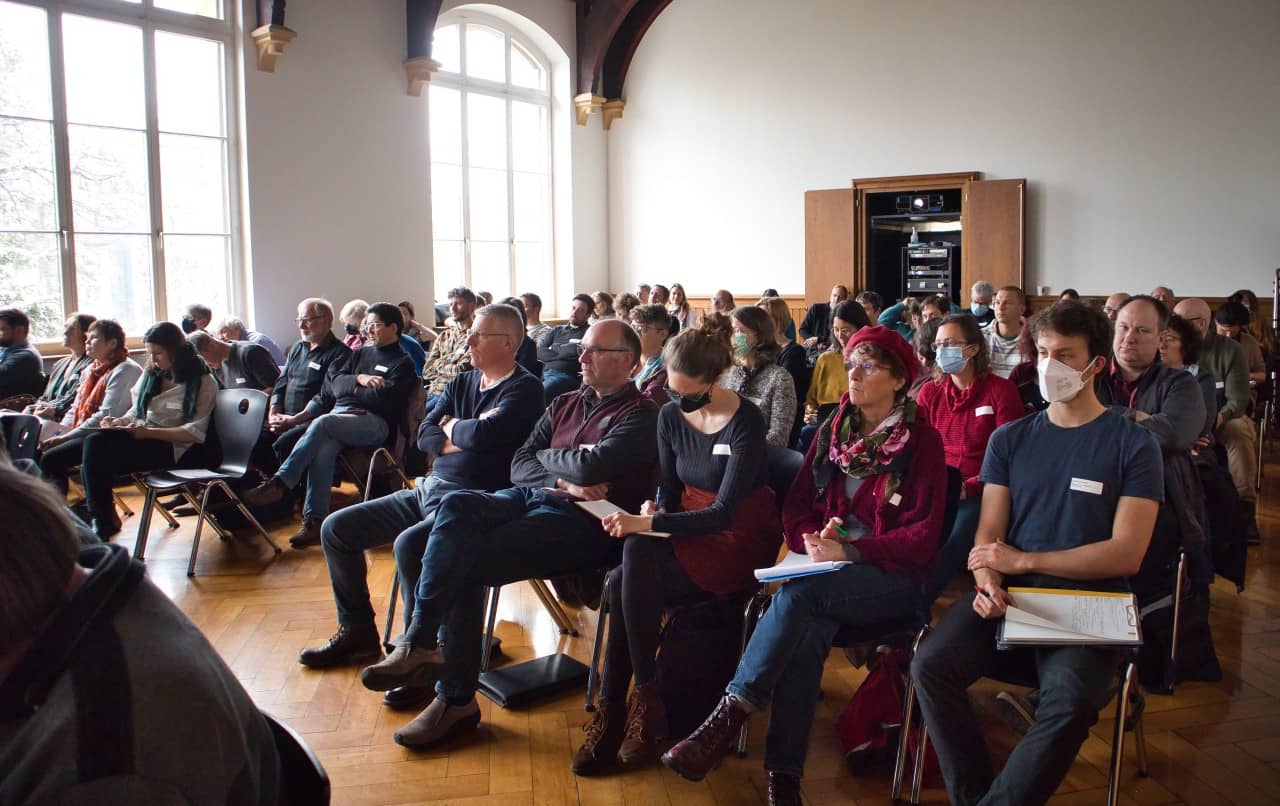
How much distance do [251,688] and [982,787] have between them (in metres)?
2.39

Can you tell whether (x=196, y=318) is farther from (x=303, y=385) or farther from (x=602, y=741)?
(x=602, y=741)

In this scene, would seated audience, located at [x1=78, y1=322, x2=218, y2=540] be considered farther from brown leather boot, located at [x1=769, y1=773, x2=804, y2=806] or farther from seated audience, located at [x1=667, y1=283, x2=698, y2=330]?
seated audience, located at [x1=667, y1=283, x2=698, y2=330]

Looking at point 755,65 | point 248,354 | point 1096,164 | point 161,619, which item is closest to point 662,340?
point 248,354

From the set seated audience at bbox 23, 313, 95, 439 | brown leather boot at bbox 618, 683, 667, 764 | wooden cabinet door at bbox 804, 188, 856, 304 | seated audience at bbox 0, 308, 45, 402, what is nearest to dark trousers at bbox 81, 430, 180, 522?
seated audience at bbox 23, 313, 95, 439

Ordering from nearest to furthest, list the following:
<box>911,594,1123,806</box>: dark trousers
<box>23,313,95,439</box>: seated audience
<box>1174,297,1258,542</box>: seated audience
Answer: <box>911,594,1123,806</box>: dark trousers, <box>1174,297,1258,542</box>: seated audience, <box>23,313,95,439</box>: seated audience

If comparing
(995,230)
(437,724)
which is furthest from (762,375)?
(995,230)

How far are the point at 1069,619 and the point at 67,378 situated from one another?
6.43m

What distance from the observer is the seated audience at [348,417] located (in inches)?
206

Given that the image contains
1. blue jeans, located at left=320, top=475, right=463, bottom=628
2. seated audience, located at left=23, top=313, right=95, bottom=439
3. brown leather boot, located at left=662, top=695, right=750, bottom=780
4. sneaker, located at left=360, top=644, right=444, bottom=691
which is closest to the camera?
brown leather boot, located at left=662, top=695, right=750, bottom=780

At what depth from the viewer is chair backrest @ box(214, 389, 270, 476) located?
489cm

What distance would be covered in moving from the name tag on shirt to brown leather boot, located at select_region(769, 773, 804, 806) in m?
1.02

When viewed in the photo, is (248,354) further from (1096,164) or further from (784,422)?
(1096,164)

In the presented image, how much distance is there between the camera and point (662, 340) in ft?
15.7

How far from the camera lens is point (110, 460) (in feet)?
16.2
